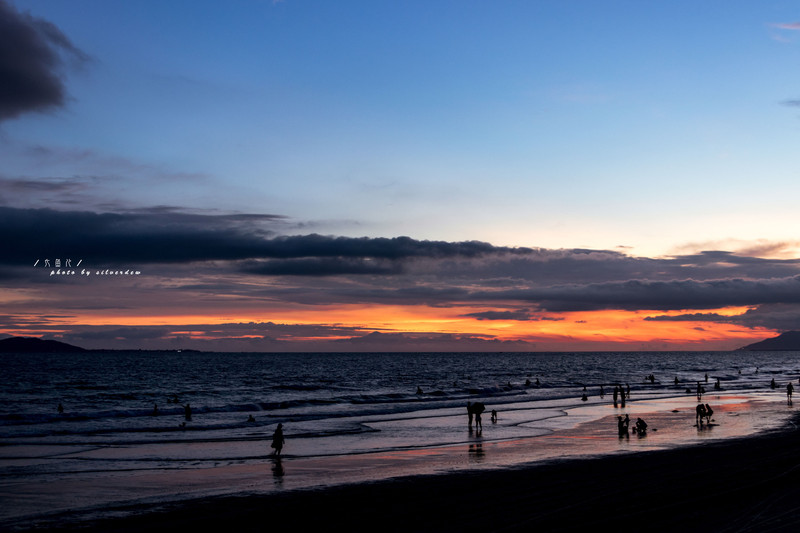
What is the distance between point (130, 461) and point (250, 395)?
55684mm

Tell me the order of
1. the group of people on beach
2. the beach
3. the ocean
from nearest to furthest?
1. the beach
2. the ocean
3. the group of people on beach

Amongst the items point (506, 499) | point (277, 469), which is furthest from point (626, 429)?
point (277, 469)

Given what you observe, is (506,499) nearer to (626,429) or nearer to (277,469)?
(277,469)

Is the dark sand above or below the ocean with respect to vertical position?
above

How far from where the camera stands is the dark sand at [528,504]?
17.6 m

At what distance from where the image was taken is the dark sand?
17.6m

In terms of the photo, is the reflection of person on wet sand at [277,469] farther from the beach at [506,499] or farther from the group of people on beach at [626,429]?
the group of people on beach at [626,429]

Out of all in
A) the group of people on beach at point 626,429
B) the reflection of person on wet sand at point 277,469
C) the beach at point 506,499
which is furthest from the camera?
the group of people on beach at point 626,429

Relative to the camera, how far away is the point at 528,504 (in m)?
19.6

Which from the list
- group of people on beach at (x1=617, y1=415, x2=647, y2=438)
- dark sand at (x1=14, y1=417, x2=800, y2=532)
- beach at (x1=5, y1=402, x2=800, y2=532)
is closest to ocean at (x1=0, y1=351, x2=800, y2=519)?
group of people on beach at (x1=617, y1=415, x2=647, y2=438)

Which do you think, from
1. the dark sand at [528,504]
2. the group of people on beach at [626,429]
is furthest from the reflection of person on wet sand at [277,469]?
the group of people on beach at [626,429]

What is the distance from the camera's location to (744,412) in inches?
2147

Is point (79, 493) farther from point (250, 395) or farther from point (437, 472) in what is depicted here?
point (250, 395)

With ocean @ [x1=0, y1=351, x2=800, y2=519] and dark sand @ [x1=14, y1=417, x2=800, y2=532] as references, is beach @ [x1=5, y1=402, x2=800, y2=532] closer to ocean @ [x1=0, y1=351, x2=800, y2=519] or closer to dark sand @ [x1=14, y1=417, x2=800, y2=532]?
dark sand @ [x1=14, y1=417, x2=800, y2=532]
